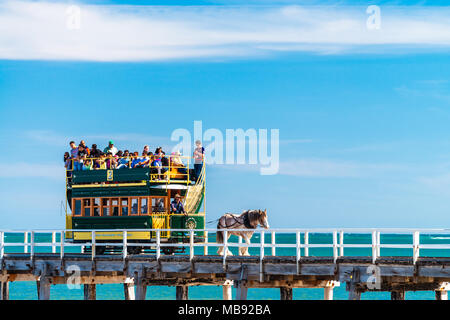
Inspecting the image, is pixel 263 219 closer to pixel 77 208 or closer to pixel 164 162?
pixel 164 162

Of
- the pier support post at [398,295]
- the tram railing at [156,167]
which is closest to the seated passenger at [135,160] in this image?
the tram railing at [156,167]

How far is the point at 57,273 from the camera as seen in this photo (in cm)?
3006

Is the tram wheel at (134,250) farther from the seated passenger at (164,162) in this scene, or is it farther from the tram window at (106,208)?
the seated passenger at (164,162)

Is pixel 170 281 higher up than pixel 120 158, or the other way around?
pixel 120 158

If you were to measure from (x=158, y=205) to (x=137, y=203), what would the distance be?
816 mm

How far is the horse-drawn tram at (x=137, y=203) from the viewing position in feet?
107

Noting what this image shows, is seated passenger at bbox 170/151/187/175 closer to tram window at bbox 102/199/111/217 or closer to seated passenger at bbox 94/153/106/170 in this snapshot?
seated passenger at bbox 94/153/106/170

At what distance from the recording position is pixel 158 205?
32.9 metres

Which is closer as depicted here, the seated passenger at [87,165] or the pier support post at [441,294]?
the pier support post at [441,294]

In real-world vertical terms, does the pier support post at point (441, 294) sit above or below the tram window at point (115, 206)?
below

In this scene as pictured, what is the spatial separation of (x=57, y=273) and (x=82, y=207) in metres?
4.59

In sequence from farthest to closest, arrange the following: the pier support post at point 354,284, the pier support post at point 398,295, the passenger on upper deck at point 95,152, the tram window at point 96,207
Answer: the passenger on upper deck at point 95,152, the tram window at point 96,207, the pier support post at point 398,295, the pier support post at point 354,284
